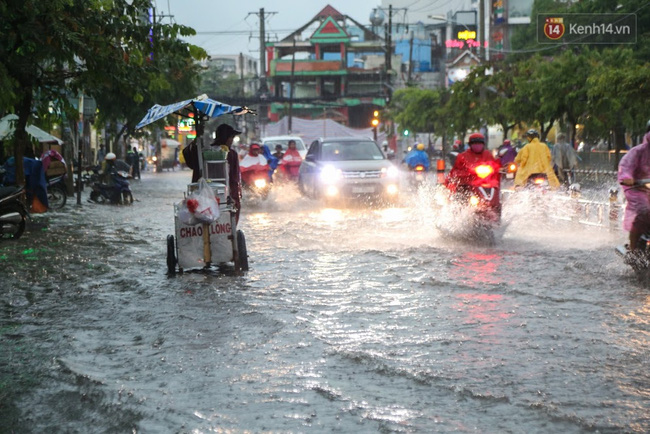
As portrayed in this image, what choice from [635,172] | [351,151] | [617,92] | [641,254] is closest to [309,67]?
[617,92]

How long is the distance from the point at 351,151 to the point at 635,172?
1431 cm

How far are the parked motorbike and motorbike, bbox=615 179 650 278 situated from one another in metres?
9.08

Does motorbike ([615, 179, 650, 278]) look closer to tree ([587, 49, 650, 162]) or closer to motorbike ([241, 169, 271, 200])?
motorbike ([241, 169, 271, 200])

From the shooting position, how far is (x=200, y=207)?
994 cm

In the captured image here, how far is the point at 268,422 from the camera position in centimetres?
483

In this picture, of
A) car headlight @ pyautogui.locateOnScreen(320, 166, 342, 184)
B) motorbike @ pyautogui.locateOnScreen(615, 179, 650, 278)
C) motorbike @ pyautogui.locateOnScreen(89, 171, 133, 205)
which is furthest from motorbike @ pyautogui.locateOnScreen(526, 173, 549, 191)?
motorbike @ pyautogui.locateOnScreen(89, 171, 133, 205)

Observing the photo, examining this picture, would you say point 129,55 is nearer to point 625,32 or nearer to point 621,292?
point 621,292

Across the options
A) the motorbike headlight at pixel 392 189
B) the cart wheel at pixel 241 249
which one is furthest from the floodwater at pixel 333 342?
the motorbike headlight at pixel 392 189

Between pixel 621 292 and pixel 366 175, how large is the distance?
1356 cm

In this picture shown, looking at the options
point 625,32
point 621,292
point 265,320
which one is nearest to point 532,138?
point 621,292

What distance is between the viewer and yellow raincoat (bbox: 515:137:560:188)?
17406mm

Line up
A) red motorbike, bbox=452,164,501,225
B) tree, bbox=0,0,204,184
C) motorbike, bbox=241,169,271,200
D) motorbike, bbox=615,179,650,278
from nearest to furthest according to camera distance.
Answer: motorbike, bbox=615,179,650,278 → red motorbike, bbox=452,164,501,225 → tree, bbox=0,0,204,184 → motorbike, bbox=241,169,271,200

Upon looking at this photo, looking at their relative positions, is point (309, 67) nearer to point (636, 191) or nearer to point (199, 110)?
point (199, 110)

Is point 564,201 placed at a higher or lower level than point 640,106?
lower
